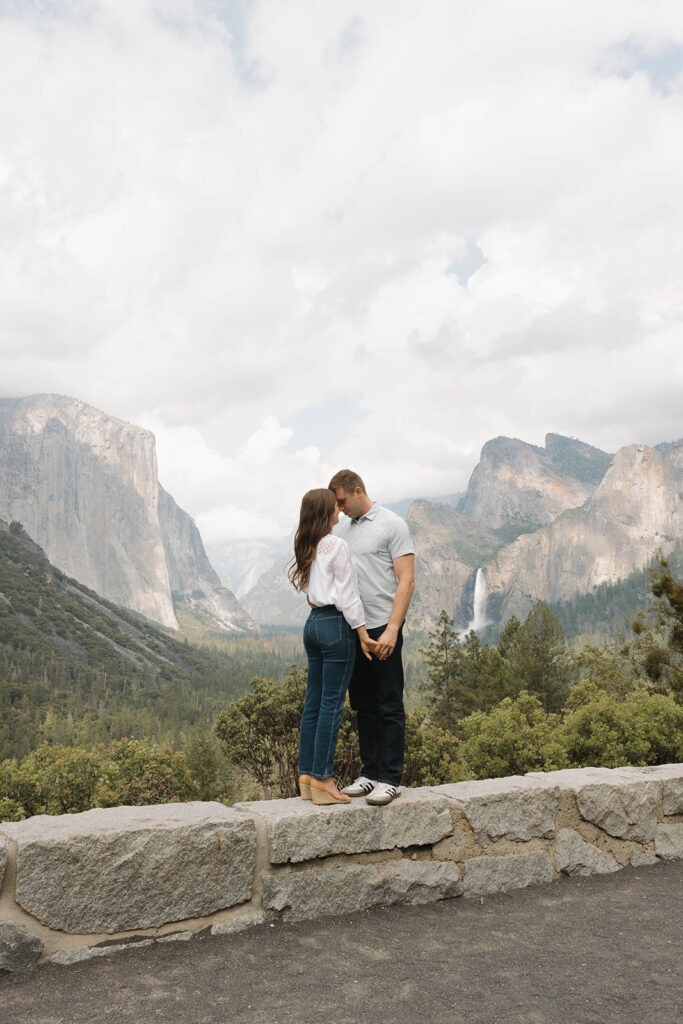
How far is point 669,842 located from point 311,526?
4.17 metres

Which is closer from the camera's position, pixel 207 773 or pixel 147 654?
pixel 207 773

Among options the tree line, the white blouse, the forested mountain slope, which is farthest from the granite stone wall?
the forested mountain slope

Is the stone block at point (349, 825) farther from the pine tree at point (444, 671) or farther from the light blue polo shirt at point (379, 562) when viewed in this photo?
the pine tree at point (444, 671)

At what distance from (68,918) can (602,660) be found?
36.7 m

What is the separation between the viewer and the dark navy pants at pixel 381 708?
5.18 meters

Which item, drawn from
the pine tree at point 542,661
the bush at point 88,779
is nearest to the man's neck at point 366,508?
the bush at point 88,779

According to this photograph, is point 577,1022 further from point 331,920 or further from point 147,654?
point 147,654

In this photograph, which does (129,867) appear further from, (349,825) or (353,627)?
(353,627)

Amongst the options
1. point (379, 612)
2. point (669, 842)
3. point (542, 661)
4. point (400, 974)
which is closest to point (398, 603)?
point (379, 612)

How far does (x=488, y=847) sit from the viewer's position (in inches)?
208

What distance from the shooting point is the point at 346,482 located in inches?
207

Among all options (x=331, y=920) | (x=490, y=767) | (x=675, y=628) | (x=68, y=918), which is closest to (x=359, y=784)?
(x=331, y=920)

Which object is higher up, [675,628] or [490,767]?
[675,628]

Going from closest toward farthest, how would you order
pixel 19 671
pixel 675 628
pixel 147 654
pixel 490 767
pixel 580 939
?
pixel 580 939
pixel 490 767
pixel 675 628
pixel 19 671
pixel 147 654
